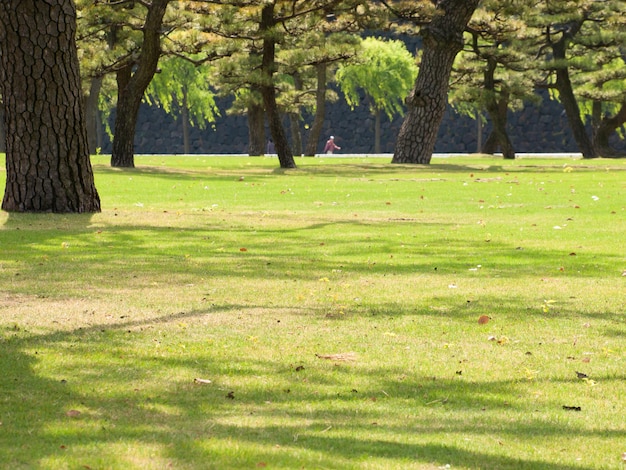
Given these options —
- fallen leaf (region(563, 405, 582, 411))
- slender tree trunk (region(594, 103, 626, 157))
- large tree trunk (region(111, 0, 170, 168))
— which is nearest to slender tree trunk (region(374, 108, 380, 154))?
slender tree trunk (region(594, 103, 626, 157))

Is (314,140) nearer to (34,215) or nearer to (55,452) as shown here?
(34,215)

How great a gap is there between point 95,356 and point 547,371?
89.4 inches

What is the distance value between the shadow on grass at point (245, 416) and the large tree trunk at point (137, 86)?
729 inches

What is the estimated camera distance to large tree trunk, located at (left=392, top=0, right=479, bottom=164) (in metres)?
27.2

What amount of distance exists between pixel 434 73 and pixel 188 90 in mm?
28851

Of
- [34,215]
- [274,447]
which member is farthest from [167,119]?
[274,447]

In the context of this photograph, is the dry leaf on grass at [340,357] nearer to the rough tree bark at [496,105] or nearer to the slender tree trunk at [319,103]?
the rough tree bark at [496,105]

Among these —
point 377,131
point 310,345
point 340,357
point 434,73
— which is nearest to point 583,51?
point 434,73

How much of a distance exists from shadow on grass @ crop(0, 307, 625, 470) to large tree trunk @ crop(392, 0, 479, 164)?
2218cm

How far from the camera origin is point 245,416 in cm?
486

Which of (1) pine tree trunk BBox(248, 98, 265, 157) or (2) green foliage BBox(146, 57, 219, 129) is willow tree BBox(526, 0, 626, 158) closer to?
(1) pine tree trunk BBox(248, 98, 265, 157)

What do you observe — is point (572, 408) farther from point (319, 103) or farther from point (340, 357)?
point (319, 103)

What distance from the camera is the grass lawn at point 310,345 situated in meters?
4.45

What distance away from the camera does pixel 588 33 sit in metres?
39.6
